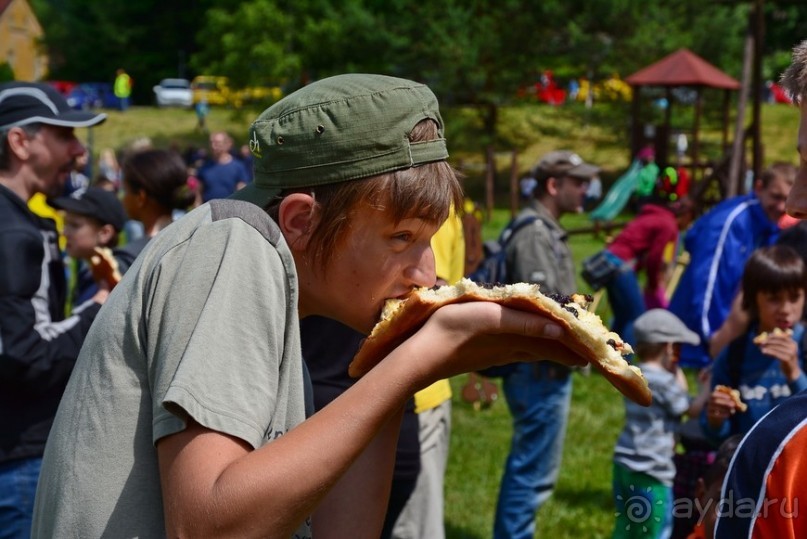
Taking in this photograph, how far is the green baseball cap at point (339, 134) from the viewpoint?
5.57 feet

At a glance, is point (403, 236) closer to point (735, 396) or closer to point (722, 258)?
point (735, 396)

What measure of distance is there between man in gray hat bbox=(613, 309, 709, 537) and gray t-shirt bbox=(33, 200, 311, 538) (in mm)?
3971

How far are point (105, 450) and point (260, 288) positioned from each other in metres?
0.35

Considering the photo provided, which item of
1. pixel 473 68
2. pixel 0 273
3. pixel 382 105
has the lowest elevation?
pixel 473 68

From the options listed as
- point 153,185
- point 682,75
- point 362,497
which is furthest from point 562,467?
point 682,75

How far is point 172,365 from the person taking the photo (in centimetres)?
149

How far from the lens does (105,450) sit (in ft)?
5.18

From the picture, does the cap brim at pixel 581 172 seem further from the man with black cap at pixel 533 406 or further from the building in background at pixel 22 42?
the building in background at pixel 22 42

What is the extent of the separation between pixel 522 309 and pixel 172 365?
22.8 inches

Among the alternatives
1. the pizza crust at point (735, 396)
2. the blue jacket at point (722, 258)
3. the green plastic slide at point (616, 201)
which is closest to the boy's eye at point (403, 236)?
the pizza crust at point (735, 396)

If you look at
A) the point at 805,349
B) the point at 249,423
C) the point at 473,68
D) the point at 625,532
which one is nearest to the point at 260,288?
the point at 249,423

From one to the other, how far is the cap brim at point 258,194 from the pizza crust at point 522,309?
0.93ft

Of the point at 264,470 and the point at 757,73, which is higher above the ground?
the point at 264,470

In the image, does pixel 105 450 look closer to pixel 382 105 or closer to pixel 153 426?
pixel 153 426
